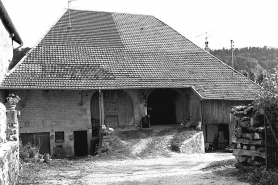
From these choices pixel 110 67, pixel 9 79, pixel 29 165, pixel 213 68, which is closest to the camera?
pixel 29 165

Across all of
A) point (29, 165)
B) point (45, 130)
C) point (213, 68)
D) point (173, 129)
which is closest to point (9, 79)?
point (45, 130)

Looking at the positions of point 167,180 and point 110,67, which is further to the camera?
point 110,67

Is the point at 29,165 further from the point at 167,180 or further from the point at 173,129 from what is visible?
the point at 173,129

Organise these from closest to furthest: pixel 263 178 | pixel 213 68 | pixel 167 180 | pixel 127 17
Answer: pixel 263 178
pixel 167 180
pixel 213 68
pixel 127 17

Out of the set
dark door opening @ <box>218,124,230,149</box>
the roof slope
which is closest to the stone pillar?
the roof slope

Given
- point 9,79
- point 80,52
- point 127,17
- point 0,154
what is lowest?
point 0,154

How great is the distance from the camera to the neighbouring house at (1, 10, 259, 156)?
17656 mm

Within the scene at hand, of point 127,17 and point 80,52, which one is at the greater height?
point 127,17

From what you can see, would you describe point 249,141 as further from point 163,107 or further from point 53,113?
point 163,107

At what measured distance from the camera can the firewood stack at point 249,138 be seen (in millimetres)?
8492

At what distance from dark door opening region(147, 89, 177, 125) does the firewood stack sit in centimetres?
1282

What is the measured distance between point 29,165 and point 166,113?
1222 cm

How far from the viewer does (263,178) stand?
7641mm

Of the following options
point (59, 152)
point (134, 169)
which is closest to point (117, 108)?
point (59, 152)
